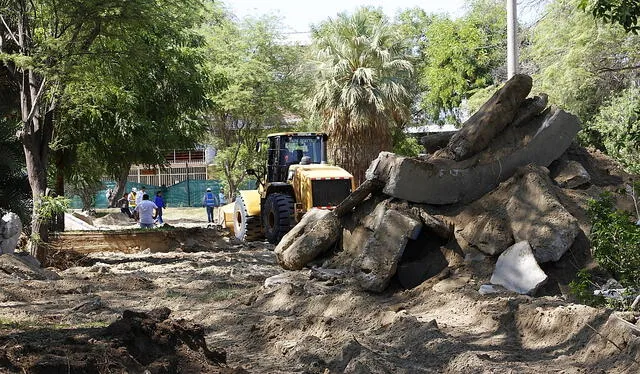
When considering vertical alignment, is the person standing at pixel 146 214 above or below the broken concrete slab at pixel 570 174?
below

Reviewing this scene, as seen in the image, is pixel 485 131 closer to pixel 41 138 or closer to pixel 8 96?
pixel 41 138

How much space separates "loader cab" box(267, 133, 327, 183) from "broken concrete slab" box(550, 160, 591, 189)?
9858 millimetres

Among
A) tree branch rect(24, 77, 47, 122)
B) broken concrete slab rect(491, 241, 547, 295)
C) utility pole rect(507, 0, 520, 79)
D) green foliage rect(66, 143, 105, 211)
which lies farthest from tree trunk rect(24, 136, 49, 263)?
broken concrete slab rect(491, 241, 547, 295)

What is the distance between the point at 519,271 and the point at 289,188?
11271mm

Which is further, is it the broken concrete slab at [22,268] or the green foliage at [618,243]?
the broken concrete slab at [22,268]

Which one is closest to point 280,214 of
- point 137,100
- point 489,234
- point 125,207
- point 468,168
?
point 137,100

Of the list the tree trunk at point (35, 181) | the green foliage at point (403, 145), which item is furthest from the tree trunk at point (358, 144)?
the tree trunk at point (35, 181)

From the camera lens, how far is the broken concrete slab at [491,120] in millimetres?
12914

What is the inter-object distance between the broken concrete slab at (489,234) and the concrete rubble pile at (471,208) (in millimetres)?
15

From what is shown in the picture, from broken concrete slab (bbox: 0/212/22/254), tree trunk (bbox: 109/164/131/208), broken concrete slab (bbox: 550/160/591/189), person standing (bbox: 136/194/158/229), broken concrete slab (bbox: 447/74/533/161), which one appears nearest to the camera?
broken concrete slab (bbox: 550/160/591/189)

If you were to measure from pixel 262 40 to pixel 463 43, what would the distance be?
10327mm

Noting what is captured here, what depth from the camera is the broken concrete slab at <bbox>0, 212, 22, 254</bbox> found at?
53.4 ft

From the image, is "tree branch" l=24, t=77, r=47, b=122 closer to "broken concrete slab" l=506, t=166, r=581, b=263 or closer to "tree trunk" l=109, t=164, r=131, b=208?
"tree trunk" l=109, t=164, r=131, b=208

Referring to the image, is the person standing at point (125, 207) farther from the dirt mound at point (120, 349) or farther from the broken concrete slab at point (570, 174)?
the dirt mound at point (120, 349)
